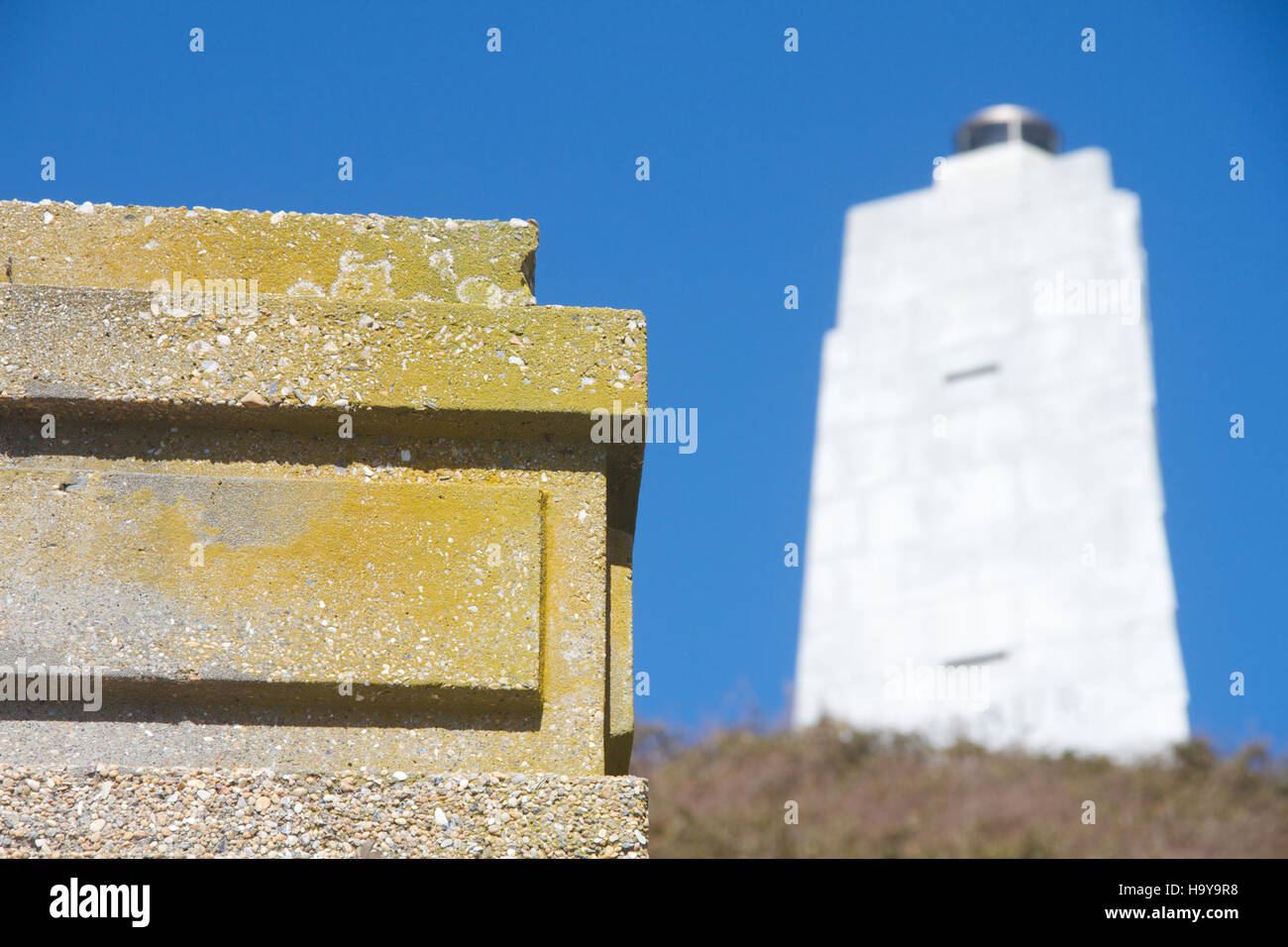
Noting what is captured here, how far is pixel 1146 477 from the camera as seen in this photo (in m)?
→ 30.1

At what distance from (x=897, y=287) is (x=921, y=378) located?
2346 mm

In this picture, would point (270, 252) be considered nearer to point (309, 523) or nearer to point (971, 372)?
point (309, 523)

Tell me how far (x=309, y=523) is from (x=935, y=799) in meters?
15.9

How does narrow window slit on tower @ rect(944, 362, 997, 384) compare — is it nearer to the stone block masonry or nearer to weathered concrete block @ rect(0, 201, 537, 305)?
weathered concrete block @ rect(0, 201, 537, 305)

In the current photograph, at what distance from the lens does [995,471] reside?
106 feet

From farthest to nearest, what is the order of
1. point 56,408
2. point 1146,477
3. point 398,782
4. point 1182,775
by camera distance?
point 1146,477, point 1182,775, point 56,408, point 398,782

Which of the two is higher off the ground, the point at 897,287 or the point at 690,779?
the point at 897,287

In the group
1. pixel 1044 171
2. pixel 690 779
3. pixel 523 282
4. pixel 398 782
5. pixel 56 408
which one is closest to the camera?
pixel 398 782

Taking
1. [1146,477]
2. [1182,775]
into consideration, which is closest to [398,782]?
[1182,775]

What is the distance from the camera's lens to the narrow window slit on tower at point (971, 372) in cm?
3366

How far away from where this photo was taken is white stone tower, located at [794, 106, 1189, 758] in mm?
28156

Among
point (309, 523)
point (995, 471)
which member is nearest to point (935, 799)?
point (995, 471)
